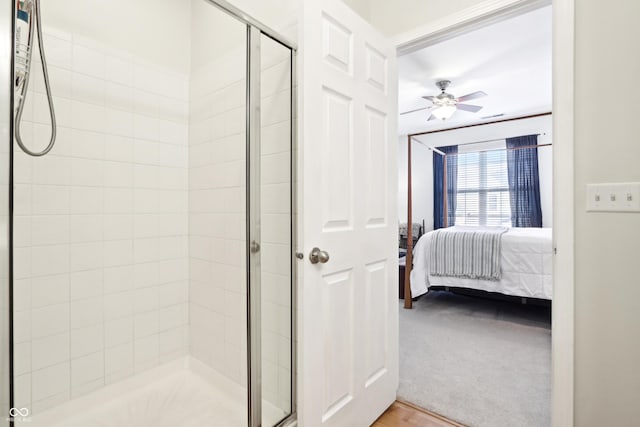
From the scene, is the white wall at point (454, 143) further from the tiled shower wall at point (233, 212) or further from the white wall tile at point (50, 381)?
the white wall tile at point (50, 381)

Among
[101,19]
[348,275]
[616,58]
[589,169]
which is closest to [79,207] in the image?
[101,19]

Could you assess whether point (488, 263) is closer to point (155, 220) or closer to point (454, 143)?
point (155, 220)

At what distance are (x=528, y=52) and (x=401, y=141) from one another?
11.9 ft

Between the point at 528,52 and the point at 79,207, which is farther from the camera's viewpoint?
the point at 528,52

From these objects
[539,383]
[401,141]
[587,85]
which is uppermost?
[401,141]

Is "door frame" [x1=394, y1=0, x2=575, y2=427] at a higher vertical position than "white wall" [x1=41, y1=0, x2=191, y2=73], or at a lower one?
lower

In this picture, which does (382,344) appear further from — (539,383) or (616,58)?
(616,58)

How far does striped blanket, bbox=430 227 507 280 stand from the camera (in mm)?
3396

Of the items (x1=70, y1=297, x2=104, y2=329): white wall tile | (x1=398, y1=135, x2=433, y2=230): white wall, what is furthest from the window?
(x1=70, y1=297, x2=104, y2=329): white wall tile

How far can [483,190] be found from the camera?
632cm

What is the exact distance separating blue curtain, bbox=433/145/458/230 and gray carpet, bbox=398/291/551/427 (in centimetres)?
325

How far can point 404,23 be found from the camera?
184 centimetres

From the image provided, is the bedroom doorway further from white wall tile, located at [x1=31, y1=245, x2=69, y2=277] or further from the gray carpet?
white wall tile, located at [x1=31, y1=245, x2=69, y2=277]

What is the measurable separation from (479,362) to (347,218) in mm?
1689
